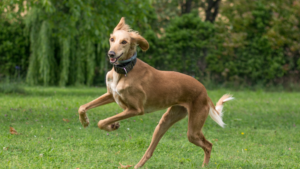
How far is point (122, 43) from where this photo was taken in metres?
4.15

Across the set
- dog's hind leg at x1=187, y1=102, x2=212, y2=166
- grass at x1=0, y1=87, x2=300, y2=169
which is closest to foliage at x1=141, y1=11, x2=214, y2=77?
grass at x1=0, y1=87, x2=300, y2=169

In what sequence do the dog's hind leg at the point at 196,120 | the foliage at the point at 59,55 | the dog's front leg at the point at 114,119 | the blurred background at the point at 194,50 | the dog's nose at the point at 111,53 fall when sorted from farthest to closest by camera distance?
the blurred background at the point at 194,50
the foliage at the point at 59,55
the dog's hind leg at the point at 196,120
the dog's front leg at the point at 114,119
the dog's nose at the point at 111,53

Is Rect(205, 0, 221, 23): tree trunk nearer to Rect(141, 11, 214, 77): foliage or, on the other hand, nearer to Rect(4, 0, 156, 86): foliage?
Rect(141, 11, 214, 77): foliage

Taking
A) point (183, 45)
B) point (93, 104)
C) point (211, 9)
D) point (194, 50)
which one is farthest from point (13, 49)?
point (93, 104)

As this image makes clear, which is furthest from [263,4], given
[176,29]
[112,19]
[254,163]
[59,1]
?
[254,163]

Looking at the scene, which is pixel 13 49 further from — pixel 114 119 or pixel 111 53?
pixel 111 53

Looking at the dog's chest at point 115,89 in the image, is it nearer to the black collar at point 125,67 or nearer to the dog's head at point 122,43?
the black collar at point 125,67

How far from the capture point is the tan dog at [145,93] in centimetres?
422

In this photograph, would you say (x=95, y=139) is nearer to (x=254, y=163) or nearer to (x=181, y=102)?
(x=181, y=102)

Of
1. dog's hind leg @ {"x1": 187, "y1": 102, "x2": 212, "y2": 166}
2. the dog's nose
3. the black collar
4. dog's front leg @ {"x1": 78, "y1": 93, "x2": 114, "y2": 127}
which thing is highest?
the dog's nose

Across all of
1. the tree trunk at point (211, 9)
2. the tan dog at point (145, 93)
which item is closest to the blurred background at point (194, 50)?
the tree trunk at point (211, 9)

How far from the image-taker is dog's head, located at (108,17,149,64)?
4.00 meters

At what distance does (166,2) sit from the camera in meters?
22.1

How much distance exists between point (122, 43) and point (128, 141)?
2.70m
